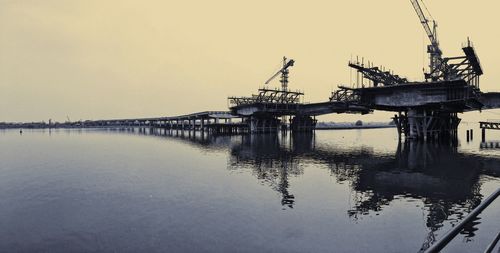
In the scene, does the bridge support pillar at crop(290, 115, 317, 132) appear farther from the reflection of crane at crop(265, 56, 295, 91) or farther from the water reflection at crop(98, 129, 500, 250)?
the water reflection at crop(98, 129, 500, 250)

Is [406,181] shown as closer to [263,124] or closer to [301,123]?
[263,124]

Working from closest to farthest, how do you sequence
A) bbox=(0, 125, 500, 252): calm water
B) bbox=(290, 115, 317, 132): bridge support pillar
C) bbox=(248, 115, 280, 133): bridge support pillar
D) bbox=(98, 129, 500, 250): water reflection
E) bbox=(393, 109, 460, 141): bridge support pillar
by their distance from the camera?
bbox=(0, 125, 500, 252): calm water, bbox=(98, 129, 500, 250): water reflection, bbox=(393, 109, 460, 141): bridge support pillar, bbox=(248, 115, 280, 133): bridge support pillar, bbox=(290, 115, 317, 132): bridge support pillar

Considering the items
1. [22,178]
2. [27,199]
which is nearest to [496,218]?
[27,199]

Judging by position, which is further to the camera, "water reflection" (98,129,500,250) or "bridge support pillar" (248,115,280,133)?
"bridge support pillar" (248,115,280,133)

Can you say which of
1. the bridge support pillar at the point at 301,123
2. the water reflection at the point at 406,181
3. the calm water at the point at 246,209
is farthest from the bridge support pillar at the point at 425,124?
the bridge support pillar at the point at 301,123

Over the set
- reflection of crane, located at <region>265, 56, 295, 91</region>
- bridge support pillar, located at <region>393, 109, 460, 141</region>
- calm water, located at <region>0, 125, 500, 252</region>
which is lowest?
calm water, located at <region>0, 125, 500, 252</region>

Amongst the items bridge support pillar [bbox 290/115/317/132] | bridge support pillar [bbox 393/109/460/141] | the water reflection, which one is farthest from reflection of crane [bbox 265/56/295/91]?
the water reflection

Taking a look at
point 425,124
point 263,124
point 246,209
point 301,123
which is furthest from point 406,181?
point 301,123

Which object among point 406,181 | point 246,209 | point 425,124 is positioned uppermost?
point 425,124

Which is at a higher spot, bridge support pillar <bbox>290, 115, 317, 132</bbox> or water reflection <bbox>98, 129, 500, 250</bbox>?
bridge support pillar <bbox>290, 115, 317, 132</bbox>


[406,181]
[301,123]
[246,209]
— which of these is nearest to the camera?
[246,209]

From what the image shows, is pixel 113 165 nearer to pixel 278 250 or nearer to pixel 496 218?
pixel 278 250

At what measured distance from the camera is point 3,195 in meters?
22.2

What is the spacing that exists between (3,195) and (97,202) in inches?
291
